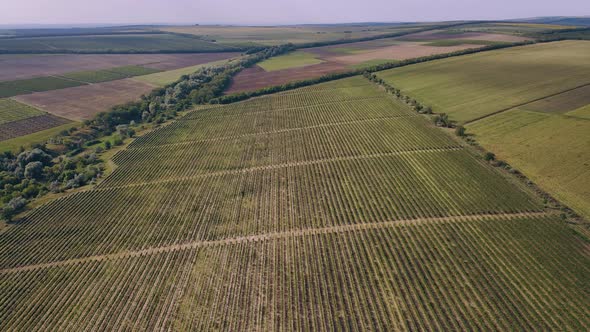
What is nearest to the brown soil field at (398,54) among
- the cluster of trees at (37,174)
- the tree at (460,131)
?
the tree at (460,131)

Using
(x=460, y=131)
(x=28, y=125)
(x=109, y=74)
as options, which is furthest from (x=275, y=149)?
(x=109, y=74)

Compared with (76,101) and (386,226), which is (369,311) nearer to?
(386,226)

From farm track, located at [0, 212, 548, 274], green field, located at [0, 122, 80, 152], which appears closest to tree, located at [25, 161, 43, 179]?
green field, located at [0, 122, 80, 152]

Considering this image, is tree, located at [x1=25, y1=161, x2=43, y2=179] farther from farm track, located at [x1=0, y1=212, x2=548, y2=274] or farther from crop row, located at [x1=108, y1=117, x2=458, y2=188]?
farm track, located at [x1=0, y1=212, x2=548, y2=274]

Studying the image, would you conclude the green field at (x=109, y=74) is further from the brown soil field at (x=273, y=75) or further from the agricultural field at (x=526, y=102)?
the agricultural field at (x=526, y=102)

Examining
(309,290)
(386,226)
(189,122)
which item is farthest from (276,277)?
(189,122)

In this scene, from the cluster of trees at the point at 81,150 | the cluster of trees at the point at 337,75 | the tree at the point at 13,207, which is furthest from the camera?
the cluster of trees at the point at 337,75
